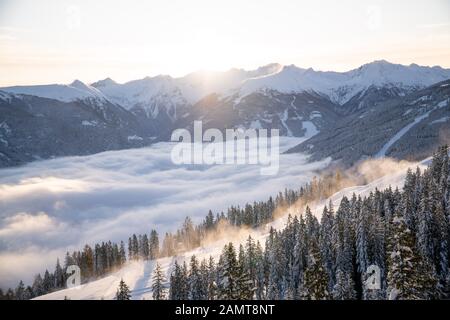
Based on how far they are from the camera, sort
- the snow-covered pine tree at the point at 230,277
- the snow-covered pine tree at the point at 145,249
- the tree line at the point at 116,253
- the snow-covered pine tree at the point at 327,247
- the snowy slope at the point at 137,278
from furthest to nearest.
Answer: the snow-covered pine tree at the point at 145,249 < the tree line at the point at 116,253 < the snowy slope at the point at 137,278 < the snow-covered pine tree at the point at 327,247 < the snow-covered pine tree at the point at 230,277

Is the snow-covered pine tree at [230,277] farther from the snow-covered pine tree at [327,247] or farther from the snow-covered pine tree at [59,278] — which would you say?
the snow-covered pine tree at [59,278]

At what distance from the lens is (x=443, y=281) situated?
76312 millimetres

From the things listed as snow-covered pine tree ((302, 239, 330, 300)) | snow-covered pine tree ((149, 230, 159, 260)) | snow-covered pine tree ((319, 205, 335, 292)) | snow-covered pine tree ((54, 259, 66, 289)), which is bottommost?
snow-covered pine tree ((54, 259, 66, 289))

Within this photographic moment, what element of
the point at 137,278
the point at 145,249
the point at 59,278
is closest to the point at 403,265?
the point at 137,278

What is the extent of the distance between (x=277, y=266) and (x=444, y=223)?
33413 millimetres

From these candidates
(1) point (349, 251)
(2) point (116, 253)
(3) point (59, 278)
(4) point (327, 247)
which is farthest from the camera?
(2) point (116, 253)

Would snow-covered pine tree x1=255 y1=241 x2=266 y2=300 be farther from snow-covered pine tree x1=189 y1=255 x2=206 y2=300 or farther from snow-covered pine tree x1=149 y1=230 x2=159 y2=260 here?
snow-covered pine tree x1=149 y1=230 x2=159 y2=260

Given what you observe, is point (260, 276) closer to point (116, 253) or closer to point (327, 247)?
point (327, 247)

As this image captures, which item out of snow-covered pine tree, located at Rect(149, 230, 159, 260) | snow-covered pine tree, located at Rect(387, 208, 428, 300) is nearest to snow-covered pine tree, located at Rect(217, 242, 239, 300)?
snow-covered pine tree, located at Rect(387, 208, 428, 300)

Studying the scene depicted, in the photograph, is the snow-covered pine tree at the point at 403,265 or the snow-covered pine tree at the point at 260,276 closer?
the snow-covered pine tree at the point at 403,265

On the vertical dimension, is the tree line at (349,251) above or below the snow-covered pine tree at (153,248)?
above

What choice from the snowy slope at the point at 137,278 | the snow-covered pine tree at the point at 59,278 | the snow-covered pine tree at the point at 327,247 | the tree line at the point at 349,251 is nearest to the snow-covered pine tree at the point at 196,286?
the tree line at the point at 349,251
